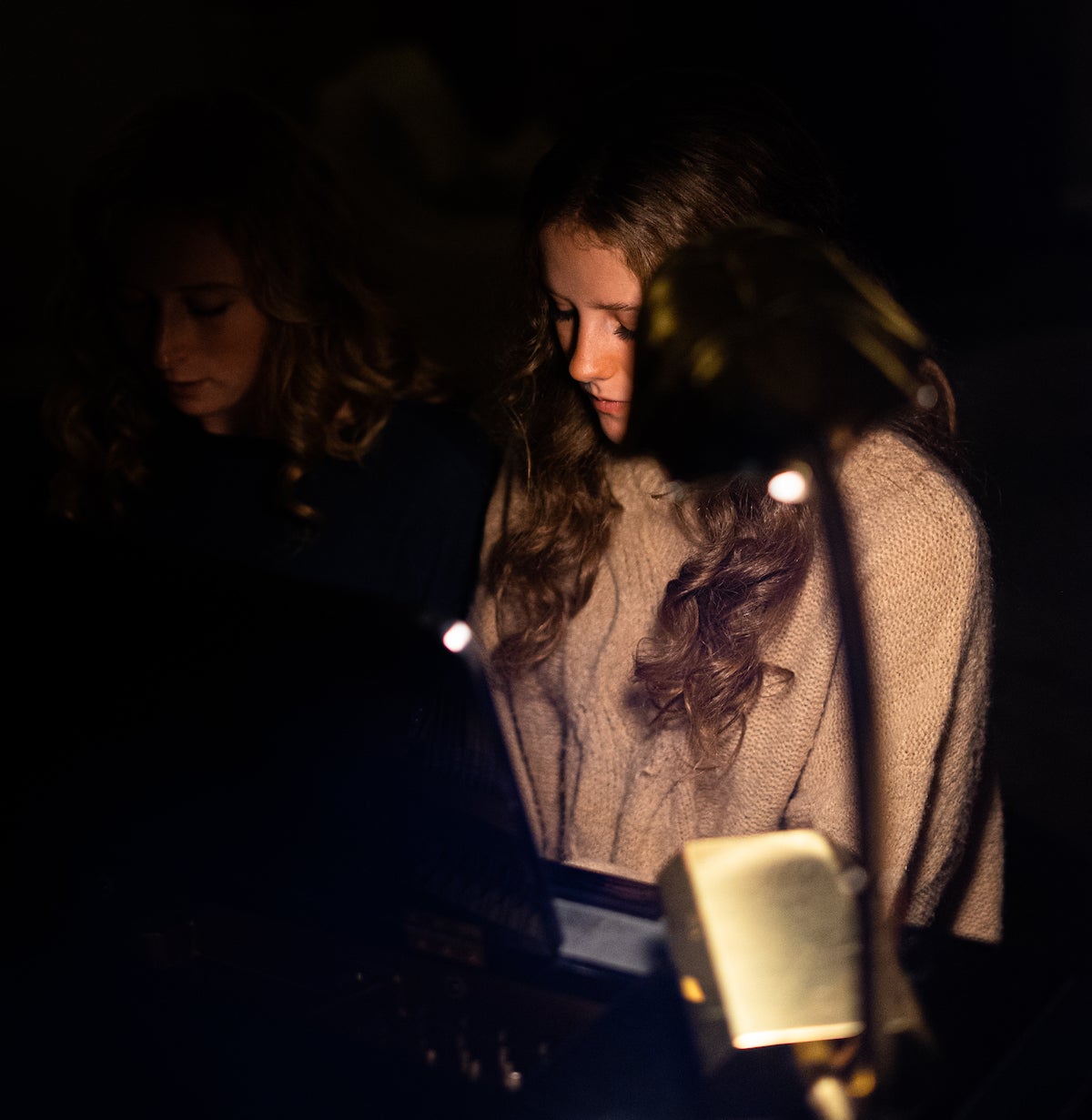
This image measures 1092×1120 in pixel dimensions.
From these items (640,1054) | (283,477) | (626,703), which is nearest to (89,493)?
(283,477)

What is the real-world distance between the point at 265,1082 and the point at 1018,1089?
450 mm

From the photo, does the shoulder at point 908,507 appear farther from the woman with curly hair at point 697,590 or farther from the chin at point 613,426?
the chin at point 613,426

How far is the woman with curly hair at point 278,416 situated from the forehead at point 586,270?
1.67 feet

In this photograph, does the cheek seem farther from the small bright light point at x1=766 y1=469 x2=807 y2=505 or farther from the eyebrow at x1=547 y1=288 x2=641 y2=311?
the small bright light point at x1=766 y1=469 x2=807 y2=505

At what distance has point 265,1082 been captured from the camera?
2.21ft

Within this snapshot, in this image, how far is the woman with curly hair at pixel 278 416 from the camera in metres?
1.42

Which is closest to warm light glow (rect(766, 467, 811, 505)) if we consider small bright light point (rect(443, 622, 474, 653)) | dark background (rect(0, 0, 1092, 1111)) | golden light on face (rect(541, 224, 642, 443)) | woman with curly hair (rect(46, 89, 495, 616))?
small bright light point (rect(443, 622, 474, 653))

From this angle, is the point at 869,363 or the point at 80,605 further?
the point at 80,605

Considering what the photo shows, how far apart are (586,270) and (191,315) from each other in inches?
23.8

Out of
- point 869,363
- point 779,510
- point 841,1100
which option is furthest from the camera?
point 779,510

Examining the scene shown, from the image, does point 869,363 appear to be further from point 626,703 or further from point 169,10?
point 169,10

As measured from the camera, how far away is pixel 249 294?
55.4 inches

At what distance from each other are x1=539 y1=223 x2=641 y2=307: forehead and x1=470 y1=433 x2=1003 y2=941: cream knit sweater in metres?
0.30

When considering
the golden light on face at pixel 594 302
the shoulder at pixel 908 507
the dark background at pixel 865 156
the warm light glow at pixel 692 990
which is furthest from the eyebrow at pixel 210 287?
the warm light glow at pixel 692 990
